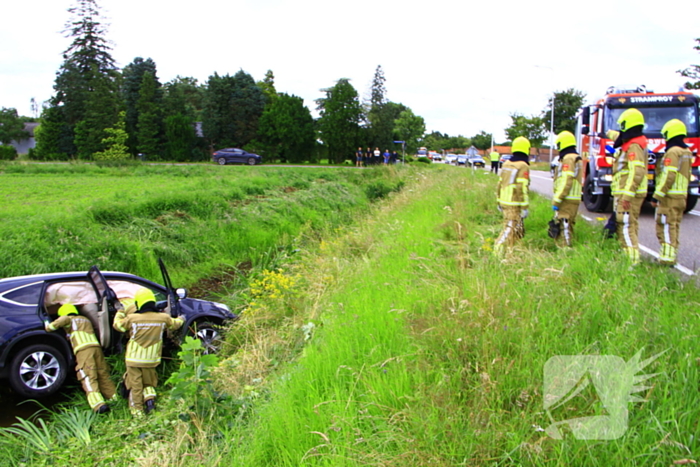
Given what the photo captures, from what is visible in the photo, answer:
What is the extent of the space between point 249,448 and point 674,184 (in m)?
6.29

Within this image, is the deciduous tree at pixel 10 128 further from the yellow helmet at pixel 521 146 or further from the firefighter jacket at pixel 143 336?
the yellow helmet at pixel 521 146

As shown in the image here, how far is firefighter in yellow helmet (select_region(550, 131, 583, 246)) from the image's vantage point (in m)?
7.13

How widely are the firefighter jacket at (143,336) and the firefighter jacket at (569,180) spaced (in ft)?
19.1

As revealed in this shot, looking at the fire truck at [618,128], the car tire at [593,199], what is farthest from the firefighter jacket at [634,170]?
the car tire at [593,199]

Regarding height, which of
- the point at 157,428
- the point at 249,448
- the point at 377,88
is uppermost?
the point at 377,88

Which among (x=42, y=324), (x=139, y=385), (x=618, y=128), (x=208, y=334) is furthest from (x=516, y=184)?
(x=42, y=324)

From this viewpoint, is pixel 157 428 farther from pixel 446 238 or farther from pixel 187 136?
pixel 187 136

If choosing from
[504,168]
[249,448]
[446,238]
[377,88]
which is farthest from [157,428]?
[377,88]

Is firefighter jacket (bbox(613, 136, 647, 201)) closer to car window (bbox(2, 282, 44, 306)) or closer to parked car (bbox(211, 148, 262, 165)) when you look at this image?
car window (bbox(2, 282, 44, 306))

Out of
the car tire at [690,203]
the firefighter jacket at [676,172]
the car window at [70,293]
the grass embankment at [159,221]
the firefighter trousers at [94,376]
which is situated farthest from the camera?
the car tire at [690,203]

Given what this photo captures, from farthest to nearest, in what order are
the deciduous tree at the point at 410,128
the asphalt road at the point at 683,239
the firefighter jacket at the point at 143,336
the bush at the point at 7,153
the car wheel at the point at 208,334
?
1. the deciduous tree at the point at 410,128
2. the bush at the point at 7,153
3. the car wheel at the point at 208,334
4. the asphalt road at the point at 683,239
5. the firefighter jacket at the point at 143,336

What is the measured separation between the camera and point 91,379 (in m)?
6.08

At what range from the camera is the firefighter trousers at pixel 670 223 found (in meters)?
6.57

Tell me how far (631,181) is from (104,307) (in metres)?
7.22
